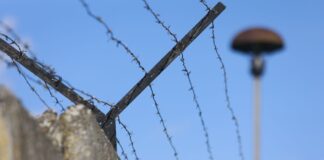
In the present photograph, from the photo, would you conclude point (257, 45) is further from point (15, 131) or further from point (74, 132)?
point (74, 132)

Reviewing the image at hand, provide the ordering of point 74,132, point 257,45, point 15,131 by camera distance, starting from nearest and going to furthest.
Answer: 1. point 257,45
2. point 15,131
3. point 74,132

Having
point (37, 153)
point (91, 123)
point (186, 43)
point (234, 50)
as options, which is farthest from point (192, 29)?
point (234, 50)

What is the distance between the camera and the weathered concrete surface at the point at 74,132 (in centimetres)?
423

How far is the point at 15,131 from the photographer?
139 inches

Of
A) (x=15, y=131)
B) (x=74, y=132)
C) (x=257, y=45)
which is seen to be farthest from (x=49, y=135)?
(x=257, y=45)

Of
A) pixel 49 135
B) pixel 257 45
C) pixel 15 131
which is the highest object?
pixel 49 135

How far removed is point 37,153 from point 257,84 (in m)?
1.22

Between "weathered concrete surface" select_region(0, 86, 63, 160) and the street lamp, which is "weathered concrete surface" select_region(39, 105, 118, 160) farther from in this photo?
the street lamp

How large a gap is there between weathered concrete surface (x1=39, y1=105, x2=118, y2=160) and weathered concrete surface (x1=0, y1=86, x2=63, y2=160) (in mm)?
522

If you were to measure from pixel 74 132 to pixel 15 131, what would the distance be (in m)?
0.77

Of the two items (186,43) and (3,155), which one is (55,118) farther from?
(186,43)

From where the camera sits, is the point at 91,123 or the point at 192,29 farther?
the point at 192,29

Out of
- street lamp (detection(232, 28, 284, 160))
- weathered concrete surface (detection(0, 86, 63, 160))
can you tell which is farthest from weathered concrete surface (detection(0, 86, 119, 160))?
street lamp (detection(232, 28, 284, 160))

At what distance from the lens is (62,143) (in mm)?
4242
